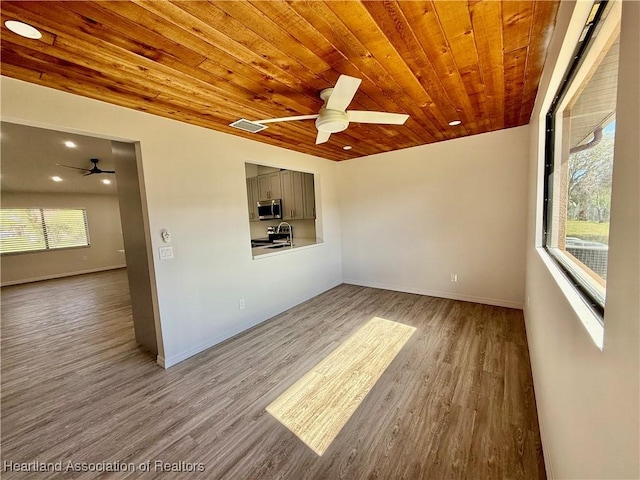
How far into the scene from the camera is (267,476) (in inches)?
57.2

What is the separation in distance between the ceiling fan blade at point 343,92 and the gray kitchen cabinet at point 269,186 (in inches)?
152

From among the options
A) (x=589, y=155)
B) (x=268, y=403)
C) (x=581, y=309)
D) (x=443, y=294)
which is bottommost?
(x=268, y=403)

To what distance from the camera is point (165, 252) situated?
99.5 inches

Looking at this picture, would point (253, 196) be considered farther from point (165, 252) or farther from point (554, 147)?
point (554, 147)

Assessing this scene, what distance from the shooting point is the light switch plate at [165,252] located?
2500 mm

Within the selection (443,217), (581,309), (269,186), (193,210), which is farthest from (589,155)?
(269,186)

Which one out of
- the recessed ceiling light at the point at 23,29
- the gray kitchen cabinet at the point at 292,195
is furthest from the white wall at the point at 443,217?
the recessed ceiling light at the point at 23,29

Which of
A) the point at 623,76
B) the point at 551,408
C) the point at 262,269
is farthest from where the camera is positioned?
the point at 262,269

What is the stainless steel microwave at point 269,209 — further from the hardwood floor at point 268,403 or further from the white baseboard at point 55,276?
the white baseboard at point 55,276

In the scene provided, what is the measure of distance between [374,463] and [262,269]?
99.3 inches

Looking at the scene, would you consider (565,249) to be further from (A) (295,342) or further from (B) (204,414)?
(B) (204,414)

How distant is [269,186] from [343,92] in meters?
4.33

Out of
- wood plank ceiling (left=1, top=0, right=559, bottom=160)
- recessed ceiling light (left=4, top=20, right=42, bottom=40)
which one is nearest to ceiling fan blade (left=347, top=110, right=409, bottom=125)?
wood plank ceiling (left=1, top=0, right=559, bottom=160)

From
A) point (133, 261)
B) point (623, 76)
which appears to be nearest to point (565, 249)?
point (623, 76)
